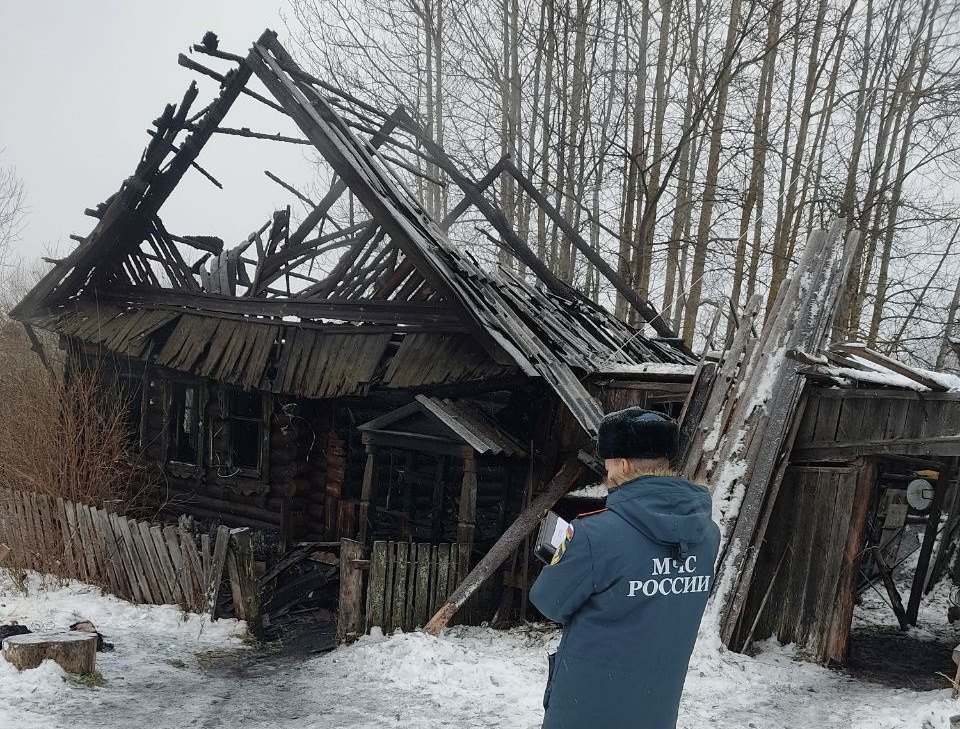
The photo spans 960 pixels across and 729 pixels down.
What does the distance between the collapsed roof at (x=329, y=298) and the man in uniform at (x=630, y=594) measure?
208 inches

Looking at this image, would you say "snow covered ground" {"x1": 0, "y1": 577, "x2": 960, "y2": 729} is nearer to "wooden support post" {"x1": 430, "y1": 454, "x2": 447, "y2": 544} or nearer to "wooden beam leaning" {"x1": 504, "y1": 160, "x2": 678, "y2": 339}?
"wooden support post" {"x1": 430, "y1": 454, "x2": 447, "y2": 544}

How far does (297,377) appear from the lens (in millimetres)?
10742

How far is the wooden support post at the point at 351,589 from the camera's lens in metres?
7.70

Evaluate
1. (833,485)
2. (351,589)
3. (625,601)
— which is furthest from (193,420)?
(625,601)

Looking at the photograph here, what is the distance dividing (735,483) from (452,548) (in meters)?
2.87

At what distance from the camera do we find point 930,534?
9.98 m

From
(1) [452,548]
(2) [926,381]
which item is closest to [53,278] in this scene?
(1) [452,548]

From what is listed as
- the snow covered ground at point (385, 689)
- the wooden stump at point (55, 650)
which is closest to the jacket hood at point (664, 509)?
the snow covered ground at point (385, 689)

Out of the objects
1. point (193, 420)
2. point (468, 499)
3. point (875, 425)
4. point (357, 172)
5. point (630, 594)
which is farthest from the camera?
point (193, 420)

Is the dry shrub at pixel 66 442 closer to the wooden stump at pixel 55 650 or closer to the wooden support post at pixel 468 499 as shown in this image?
the wooden stump at pixel 55 650

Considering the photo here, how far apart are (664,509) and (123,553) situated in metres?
8.33

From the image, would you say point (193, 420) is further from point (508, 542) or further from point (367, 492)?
point (508, 542)

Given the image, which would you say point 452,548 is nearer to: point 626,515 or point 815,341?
point 815,341

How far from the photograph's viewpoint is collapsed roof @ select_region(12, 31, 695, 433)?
931cm
